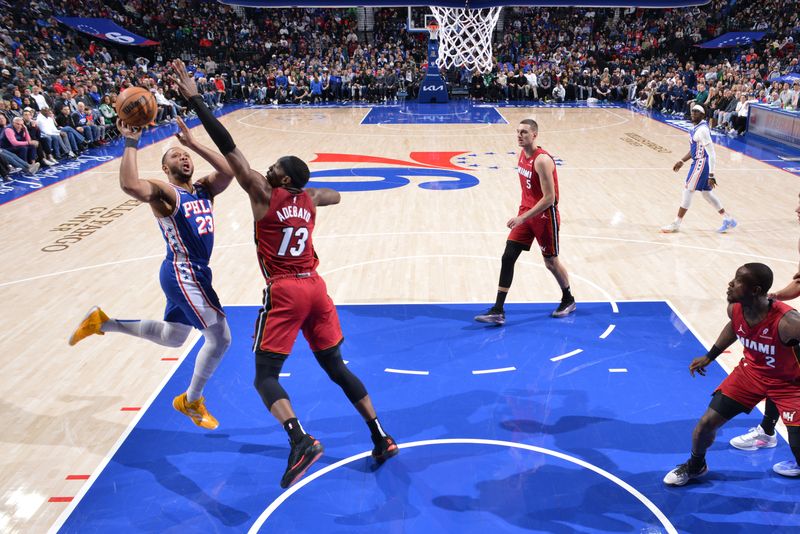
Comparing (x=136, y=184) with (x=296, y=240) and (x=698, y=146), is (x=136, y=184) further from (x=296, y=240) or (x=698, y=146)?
(x=698, y=146)

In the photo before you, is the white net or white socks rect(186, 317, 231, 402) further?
the white net

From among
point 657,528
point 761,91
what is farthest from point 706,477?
point 761,91

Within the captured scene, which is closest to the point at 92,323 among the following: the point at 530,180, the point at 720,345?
the point at 530,180

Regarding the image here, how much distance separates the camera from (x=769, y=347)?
348 centimetres

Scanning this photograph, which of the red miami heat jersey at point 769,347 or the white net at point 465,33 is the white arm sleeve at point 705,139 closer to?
the red miami heat jersey at point 769,347

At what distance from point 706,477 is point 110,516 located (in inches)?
130

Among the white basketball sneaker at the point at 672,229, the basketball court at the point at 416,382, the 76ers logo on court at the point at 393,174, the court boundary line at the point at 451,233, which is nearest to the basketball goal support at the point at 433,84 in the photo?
the 76ers logo on court at the point at 393,174

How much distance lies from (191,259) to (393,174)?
27.1 feet

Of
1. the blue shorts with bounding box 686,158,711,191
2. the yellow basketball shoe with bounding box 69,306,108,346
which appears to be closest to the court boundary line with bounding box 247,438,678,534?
the yellow basketball shoe with bounding box 69,306,108,346

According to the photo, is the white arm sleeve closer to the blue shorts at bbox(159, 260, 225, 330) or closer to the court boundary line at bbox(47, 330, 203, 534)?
the court boundary line at bbox(47, 330, 203, 534)

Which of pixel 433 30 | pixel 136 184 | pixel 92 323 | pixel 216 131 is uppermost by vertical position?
pixel 433 30

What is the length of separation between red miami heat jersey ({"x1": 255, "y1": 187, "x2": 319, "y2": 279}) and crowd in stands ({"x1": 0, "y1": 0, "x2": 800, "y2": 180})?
11.4m

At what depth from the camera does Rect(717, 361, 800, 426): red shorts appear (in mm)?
3521

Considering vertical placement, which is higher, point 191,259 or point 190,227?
point 190,227
